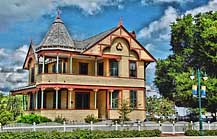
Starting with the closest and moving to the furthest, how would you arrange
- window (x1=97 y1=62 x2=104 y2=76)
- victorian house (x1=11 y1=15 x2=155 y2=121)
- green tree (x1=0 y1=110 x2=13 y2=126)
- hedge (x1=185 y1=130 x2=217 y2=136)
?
1. green tree (x1=0 y1=110 x2=13 y2=126)
2. hedge (x1=185 y1=130 x2=217 y2=136)
3. victorian house (x1=11 y1=15 x2=155 y2=121)
4. window (x1=97 y1=62 x2=104 y2=76)

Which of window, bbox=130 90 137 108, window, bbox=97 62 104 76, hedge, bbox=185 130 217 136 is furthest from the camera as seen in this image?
window, bbox=97 62 104 76

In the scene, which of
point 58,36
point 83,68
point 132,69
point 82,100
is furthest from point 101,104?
point 58,36

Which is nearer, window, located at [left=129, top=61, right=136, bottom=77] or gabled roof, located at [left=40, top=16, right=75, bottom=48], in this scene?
gabled roof, located at [left=40, top=16, right=75, bottom=48]

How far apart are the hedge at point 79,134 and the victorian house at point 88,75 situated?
881 centimetres

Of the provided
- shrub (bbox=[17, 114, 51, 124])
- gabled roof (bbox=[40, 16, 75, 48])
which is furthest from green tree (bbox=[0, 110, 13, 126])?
gabled roof (bbox=[40, 16, 75, 48])

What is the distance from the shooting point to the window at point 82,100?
39.9 m

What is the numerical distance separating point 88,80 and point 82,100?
111 inches

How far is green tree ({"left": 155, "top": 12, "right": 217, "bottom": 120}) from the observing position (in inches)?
1753

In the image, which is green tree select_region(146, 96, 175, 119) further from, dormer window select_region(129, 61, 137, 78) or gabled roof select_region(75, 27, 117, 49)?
gabled roof select_region(75, 27, 117, 49)

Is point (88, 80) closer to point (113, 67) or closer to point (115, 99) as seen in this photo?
point (113, 67)

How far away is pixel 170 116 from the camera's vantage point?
41.5 meters

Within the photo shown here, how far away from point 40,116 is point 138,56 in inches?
531

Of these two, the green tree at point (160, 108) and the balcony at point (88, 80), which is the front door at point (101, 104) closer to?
the balcony at point (88, 80)

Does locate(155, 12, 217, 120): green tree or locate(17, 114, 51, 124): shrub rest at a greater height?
locate(155, 12, 217, 120): green tree
